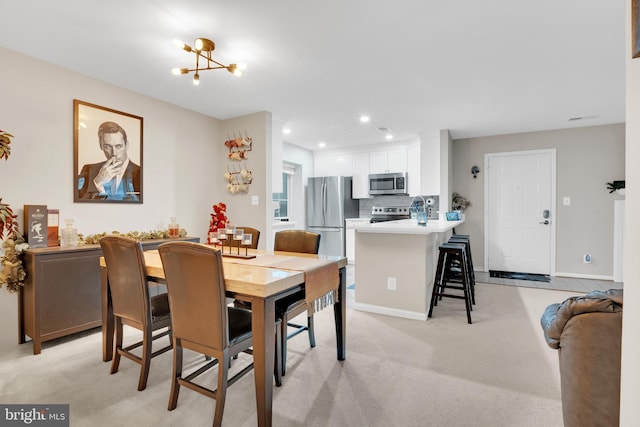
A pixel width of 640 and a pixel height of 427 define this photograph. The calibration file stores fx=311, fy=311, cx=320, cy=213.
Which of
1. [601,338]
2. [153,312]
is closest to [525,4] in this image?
[601,338]

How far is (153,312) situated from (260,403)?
928 millimetres

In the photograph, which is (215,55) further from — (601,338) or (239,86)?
(601,338)

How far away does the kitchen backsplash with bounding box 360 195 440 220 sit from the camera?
5.53 meters

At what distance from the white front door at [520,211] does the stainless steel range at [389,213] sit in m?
1.35

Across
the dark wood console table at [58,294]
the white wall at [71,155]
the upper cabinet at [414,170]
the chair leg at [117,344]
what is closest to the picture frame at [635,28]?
the chair leg at [117,344]

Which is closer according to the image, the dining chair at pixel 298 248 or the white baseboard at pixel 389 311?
the dining chair at pixel 298 248

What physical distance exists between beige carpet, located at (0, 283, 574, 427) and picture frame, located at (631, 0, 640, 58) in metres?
1.69

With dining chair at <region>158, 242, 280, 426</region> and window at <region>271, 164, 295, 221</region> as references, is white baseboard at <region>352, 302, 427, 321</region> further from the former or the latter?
window at <region>271, 164, 295, 221</region>

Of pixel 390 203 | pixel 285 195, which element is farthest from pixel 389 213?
pixel 285 195

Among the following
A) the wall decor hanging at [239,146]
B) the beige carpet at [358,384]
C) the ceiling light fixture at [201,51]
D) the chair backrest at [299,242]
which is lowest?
the beige carpet at [358,384]

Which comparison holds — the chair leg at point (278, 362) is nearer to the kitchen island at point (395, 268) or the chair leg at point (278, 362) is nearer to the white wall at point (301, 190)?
the kitchen island at point (395, 268)

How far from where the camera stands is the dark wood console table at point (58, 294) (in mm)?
2355

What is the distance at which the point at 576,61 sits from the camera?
265 cm

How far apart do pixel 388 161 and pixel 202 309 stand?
15.8 feet
